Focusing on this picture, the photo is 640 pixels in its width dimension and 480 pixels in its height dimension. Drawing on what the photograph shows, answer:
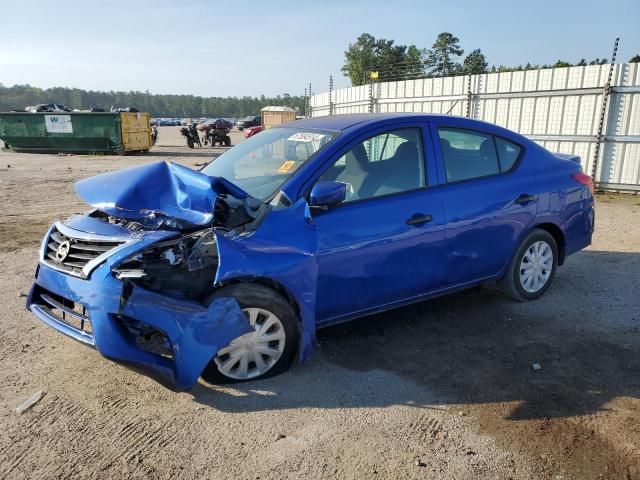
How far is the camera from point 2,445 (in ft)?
8.88

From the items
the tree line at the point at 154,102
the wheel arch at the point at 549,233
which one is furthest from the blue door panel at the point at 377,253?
the tree line at the point at 154,102

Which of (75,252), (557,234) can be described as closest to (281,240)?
(75,252)

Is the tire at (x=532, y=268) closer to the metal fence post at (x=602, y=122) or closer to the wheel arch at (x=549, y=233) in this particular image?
the wheel arch at (x=549, y=233)

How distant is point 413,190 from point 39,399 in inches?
114

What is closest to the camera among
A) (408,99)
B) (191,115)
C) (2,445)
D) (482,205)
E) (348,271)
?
(2,445)

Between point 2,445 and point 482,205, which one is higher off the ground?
point 482,205

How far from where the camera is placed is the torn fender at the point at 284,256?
295cm

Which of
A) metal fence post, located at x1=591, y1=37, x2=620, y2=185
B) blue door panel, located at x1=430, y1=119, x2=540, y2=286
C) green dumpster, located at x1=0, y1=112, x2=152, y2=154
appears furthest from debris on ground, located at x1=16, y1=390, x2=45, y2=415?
green dumpster, located at x1=0, y1=112, x2=152, y2=154

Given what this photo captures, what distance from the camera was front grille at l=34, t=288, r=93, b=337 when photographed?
3.07m

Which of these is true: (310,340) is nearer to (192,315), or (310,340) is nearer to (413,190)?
(192,315)

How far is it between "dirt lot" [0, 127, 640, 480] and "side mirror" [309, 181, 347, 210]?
1168 millimetres

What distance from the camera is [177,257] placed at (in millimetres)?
3002

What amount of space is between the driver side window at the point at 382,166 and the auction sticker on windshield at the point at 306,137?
0.29m

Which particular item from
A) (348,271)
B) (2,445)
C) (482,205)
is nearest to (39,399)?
(2,445)
